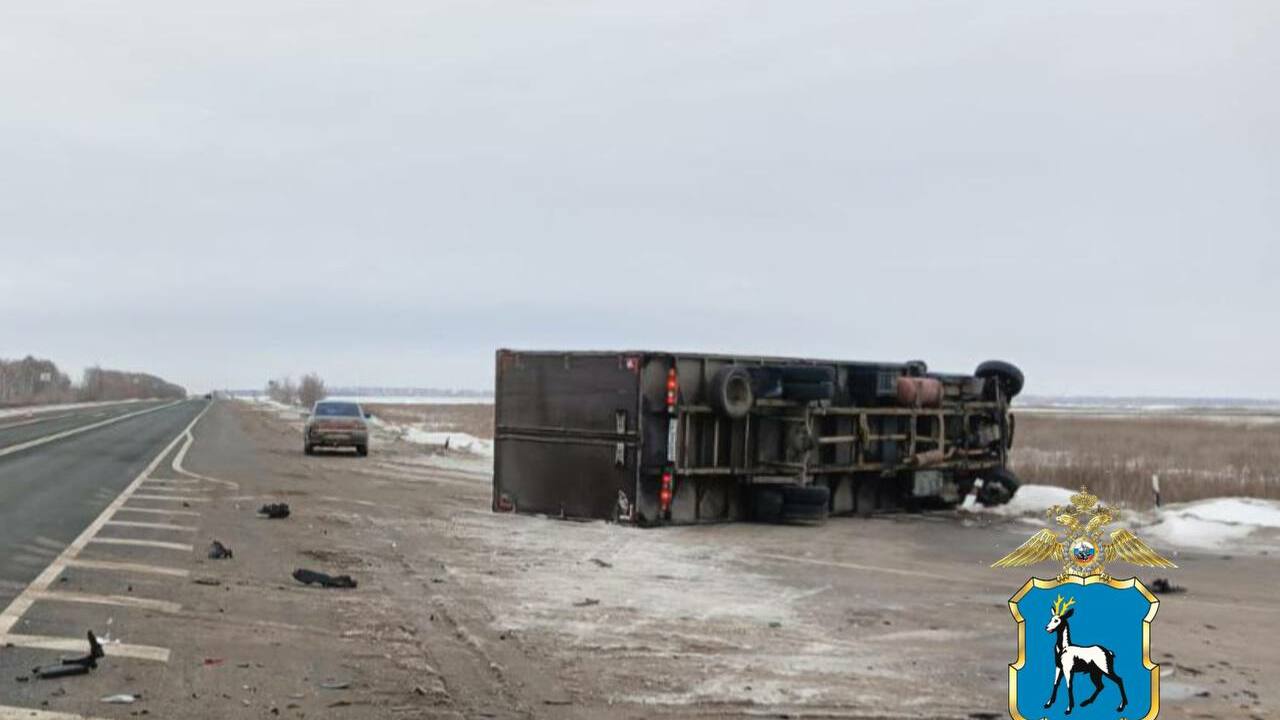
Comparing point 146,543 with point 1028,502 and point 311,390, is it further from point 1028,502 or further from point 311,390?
point 311,390

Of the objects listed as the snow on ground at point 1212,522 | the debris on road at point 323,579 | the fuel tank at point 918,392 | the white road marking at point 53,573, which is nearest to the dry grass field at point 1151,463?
the snow on ground at point 1212,522

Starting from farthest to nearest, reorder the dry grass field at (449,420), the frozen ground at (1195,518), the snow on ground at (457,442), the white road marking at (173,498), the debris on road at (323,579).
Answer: the dry grass field at (449,420)
the snow on ground at (457,442)
the white road marking at (173,498)
the frozen ground at (1195,518)
the debris on road at (323,579)

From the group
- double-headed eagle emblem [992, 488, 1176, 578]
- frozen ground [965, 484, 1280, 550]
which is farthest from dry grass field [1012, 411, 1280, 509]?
double-headed eagle emblem [992, 488, 1176, 578]

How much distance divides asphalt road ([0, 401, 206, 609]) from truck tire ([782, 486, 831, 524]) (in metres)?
9.96

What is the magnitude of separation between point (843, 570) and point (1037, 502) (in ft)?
34.2

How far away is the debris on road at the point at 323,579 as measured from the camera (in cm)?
1148

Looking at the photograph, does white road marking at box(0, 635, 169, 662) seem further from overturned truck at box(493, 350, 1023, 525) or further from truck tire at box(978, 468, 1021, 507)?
truck tire at box(978, 468, 1021, 507)

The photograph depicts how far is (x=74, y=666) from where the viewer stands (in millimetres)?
7555

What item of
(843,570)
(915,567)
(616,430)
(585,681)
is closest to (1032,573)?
(915,567)

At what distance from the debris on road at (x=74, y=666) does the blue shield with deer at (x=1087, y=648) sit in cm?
605

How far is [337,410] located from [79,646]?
96.5 ft

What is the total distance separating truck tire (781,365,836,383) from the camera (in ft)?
61.2

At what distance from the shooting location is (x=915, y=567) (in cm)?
1455

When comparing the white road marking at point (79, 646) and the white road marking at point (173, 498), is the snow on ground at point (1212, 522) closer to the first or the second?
the white road marking at point (79, 646)
